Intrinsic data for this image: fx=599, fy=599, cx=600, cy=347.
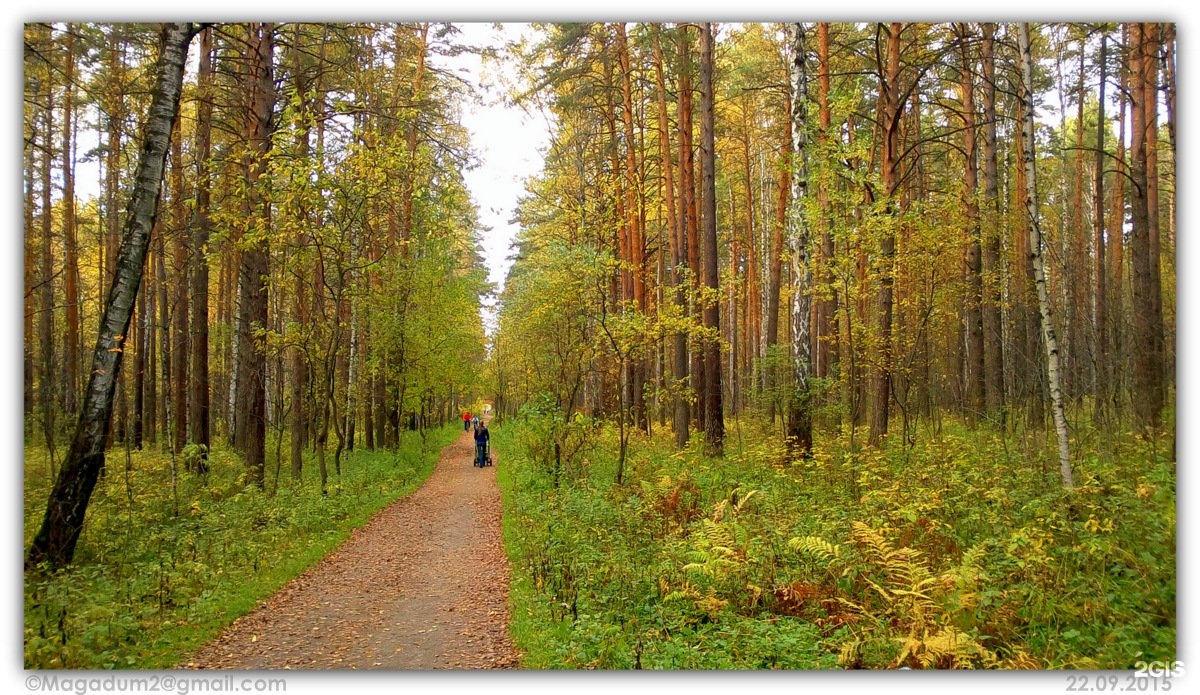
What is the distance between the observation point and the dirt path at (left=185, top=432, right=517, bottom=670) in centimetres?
429

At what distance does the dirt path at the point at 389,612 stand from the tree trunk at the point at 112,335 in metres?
1.67

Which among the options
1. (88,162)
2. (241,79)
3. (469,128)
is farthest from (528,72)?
(88,162)

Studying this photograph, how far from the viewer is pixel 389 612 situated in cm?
519

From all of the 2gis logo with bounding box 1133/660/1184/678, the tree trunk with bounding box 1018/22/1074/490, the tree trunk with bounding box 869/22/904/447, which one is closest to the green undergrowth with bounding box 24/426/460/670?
the 2gis logo with bounding box 1133/660/1184/678

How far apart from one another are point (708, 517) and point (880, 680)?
2.90 metres

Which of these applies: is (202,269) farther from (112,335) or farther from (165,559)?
(165,559)

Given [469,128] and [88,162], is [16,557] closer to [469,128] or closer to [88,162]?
[88,162]

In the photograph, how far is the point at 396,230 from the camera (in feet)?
54.7

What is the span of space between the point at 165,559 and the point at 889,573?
6.39m

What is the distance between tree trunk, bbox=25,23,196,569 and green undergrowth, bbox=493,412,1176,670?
375 cm

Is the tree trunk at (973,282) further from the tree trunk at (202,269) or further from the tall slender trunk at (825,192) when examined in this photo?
the tree trunk at (202,269)

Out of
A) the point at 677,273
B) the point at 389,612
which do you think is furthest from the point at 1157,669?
the point at 677,273

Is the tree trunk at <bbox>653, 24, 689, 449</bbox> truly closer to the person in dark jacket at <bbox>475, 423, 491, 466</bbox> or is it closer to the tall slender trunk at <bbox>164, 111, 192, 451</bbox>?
the person in dark jacket at <bbox>475, 423, 491, 466</bbox>

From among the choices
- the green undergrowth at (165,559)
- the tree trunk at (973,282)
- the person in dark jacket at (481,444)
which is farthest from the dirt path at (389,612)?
the tree trunk at (973,282)
